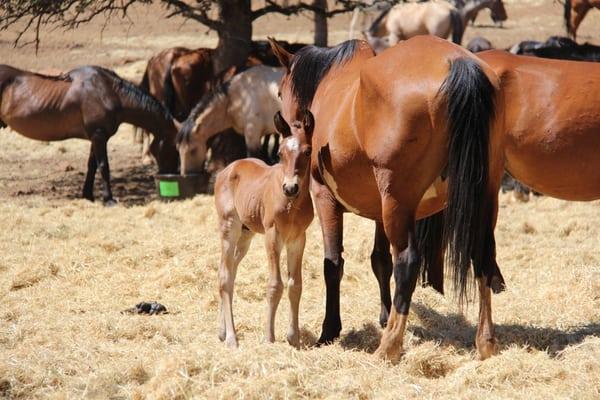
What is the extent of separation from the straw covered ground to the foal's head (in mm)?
872

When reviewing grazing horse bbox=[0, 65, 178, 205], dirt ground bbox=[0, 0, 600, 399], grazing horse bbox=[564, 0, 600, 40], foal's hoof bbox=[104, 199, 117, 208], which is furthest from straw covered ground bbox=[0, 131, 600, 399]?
grazing horse bbox=[564, 0, 600, 40]

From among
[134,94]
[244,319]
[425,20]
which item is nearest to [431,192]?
[244,319]

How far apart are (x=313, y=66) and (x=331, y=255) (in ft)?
4.33

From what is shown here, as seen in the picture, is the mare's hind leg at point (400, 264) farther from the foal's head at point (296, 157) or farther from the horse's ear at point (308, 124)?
the horse's ear at point (308, 124)

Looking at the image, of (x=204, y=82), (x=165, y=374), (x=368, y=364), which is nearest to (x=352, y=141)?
(x=368, y=364)

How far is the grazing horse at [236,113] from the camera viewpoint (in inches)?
472

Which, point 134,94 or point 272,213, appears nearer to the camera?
point 272,213

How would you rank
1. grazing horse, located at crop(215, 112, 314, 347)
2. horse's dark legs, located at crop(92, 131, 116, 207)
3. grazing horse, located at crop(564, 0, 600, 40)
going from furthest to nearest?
grazing horse, located at crop(564, 0, 600, 40), horse's dark legs, located at crop(92, 131, 116, 207), grazing horse, located at crop(215, 112, 314, 347)

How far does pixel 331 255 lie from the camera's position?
225 inches

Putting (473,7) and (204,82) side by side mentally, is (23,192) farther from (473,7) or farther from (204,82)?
(473,7)

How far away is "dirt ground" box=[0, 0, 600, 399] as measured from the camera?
4.76 metres

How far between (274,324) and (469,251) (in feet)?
4.73

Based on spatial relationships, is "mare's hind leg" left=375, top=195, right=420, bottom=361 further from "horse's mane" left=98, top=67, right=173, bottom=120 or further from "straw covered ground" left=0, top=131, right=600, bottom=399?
"horse's mane" left=98, top=67, right=173, bottom=120

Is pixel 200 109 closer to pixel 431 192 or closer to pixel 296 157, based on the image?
pixel 296 157
